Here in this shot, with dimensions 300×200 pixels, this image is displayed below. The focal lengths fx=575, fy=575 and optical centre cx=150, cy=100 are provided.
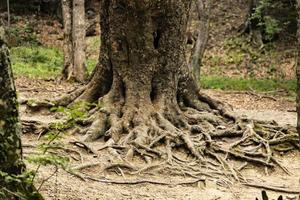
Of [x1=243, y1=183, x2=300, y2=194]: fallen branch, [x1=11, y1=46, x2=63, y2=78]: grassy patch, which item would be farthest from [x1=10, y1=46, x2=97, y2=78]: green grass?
[x1=243, y1=183, x2=300, y2=194]: fallen branch

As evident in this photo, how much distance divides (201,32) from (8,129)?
14.2 meters

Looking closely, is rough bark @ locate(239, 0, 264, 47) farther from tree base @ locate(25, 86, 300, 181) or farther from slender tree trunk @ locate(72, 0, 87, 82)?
tree base @ locate(25, 86, 300, 181)

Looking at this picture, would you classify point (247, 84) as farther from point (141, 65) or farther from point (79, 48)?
point (141, 65)

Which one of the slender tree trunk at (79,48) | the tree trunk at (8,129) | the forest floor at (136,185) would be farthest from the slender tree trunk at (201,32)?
the tree trunk at (8,129)

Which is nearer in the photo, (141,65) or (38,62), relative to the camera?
(141,65)

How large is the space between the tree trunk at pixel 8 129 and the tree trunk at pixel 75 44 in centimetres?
1389

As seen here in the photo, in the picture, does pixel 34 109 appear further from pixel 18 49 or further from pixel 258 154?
pixel 18 49

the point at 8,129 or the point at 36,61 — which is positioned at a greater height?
the point at 8,129

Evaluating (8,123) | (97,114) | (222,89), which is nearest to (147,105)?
(97,114)

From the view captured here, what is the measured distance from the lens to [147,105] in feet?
35.1

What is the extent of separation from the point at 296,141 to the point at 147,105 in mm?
2944

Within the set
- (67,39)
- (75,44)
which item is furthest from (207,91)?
(67,39)

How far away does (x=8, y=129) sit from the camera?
15.4ft

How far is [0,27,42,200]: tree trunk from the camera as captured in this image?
15.3 feet
